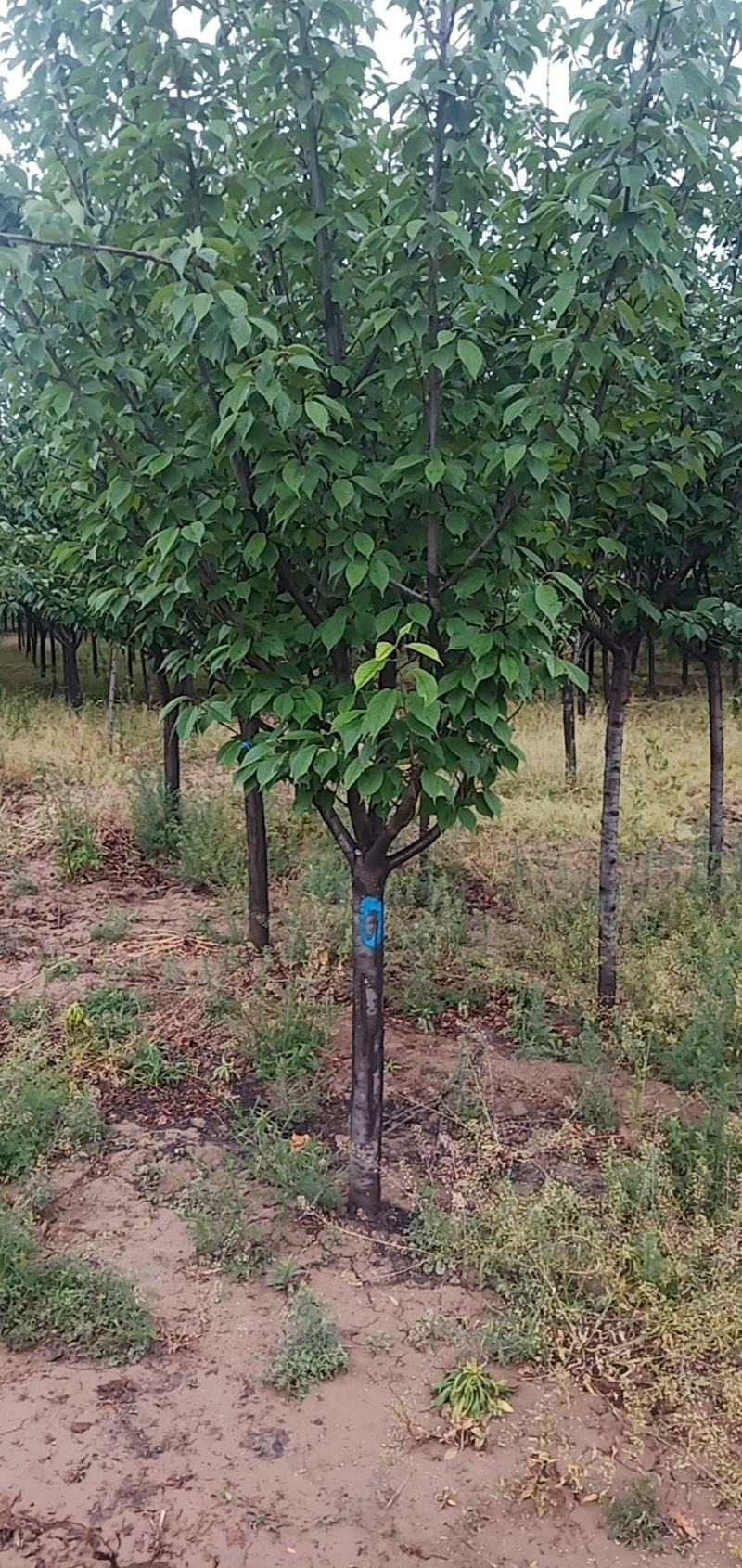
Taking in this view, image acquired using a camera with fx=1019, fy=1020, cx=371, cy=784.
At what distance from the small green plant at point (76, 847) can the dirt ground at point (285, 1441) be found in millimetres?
3682

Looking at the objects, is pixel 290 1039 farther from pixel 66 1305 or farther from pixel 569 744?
pixel 569 744

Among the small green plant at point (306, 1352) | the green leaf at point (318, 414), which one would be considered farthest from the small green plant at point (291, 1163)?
the green leaf at point (318, 414)

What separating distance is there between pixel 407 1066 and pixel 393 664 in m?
2.14

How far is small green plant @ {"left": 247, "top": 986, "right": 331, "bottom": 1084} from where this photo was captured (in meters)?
4.33

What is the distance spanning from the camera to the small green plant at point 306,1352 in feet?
9.02

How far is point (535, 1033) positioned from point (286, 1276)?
1851 mm

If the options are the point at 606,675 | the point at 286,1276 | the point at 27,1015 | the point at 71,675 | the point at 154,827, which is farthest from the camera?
the point at 71,675

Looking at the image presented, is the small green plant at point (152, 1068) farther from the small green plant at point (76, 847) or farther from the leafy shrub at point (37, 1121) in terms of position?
the small green plant at point (76, 847)

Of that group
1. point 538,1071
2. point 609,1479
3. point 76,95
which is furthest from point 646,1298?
point 76,95

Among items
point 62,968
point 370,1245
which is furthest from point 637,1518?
point 62,968

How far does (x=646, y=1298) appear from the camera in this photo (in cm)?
291

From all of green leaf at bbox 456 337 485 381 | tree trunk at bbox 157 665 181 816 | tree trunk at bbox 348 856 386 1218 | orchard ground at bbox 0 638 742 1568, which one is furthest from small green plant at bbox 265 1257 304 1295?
tree trunk at bbox 157 665 181 816

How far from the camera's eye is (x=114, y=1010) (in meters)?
4.83

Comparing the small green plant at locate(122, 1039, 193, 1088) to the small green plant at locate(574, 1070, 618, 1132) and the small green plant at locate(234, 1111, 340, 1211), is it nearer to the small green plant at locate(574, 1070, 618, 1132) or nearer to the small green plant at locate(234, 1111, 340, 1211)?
the small green plant at locate(234, 1111, 340, 1211)
